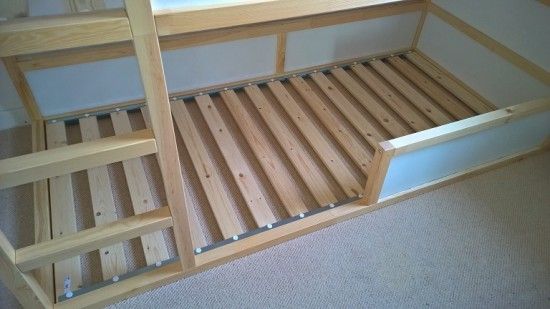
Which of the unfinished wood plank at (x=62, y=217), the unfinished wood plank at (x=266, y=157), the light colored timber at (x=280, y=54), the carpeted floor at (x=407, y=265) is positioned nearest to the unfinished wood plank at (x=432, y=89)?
the carpeted floor at (x=407, y=265)

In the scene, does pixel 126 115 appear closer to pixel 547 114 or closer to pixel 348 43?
pixel 348 43

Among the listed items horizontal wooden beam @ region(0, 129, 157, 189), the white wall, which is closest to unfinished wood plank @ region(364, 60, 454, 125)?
the white wall

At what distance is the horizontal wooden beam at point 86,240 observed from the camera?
31.2 inches

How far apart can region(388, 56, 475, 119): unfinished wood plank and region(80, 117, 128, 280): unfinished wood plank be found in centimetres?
145

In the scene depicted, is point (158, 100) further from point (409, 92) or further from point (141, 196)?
point (409, 92)

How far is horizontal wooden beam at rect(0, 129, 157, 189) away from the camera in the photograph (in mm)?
672

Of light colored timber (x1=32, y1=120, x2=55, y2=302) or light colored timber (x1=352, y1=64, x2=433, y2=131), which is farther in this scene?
light colored timber (x1=352, y1=64, x2=433, y2=131)

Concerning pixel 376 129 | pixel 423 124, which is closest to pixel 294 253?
pixel 376 129

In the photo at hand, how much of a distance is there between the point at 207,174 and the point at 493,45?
1366mm

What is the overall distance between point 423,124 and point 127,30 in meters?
1.34

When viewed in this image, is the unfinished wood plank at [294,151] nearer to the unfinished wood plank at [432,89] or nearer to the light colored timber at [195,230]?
the light colored timber at [195,230]

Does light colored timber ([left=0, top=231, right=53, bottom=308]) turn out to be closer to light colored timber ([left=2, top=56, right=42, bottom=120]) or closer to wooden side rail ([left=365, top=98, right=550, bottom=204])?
light colored timber ([left=2, top=56, right=42, bottom=120])

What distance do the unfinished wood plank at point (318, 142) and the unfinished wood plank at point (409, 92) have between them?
17.6 inches

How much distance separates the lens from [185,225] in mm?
936
